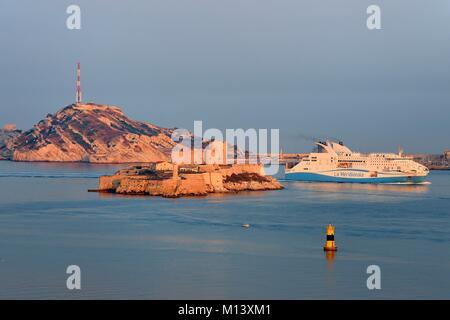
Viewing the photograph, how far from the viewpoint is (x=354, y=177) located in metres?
61.0

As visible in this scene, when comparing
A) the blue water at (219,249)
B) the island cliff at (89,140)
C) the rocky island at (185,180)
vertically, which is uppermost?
the island cliff at (89,140)

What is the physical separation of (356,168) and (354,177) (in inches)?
31.3

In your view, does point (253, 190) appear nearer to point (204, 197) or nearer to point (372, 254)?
point (204, 197)

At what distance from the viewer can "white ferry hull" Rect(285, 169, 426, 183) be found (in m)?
59.2

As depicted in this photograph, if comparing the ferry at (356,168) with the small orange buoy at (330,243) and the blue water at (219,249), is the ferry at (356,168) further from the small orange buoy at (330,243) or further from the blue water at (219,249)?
the small orange buoy at (330,243)

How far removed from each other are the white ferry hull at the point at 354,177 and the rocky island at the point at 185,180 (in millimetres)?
11417

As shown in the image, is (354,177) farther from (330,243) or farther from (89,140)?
(89,140)

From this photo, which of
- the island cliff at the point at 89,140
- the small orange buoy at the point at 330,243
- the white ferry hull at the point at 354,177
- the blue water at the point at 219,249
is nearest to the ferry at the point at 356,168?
the white ferry hull at the point at 354,177

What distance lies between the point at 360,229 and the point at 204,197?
50.6ft

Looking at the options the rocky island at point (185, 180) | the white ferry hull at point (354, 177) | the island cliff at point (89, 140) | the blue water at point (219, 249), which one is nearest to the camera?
the blue water at point (219, 249)

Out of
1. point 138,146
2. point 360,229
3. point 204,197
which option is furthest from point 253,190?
point 138,146

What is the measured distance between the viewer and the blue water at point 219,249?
52.0 feet

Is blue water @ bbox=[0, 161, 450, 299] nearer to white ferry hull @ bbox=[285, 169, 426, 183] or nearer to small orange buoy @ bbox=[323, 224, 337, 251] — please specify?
small orange buoy @ bbox=[323, 224, 337, 251]
